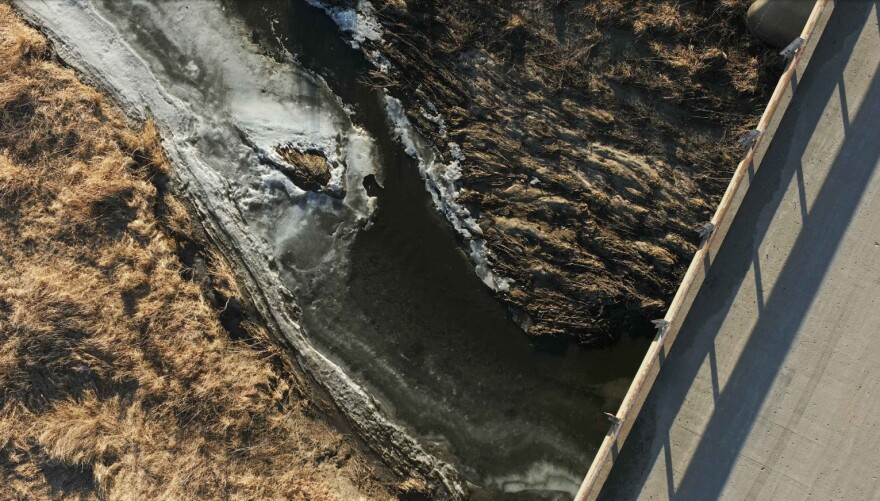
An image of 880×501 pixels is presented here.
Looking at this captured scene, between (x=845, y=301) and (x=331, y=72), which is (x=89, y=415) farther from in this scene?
(x=845, y=301)

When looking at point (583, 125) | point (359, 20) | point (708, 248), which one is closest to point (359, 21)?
point (359, 20)

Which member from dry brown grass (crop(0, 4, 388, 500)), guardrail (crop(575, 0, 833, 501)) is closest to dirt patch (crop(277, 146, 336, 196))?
dry brown grass (crop(0, 4, 388, 500))

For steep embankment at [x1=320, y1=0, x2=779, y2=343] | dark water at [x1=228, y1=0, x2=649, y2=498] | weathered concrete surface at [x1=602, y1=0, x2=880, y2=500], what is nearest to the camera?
weathered concrete surface at [x1=602, y1=0, x2=880, y2=500]

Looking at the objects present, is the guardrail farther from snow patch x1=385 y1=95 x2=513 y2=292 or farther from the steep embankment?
snow patch x1=385 y1=95 x2=513 y2=292

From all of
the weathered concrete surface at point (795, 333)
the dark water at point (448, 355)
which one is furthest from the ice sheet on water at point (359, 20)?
the weathered concrete surface at point (795, 333)

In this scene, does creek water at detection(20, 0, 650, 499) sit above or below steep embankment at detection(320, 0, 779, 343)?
below

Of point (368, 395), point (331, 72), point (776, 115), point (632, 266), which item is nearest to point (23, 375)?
point (368, 395)
